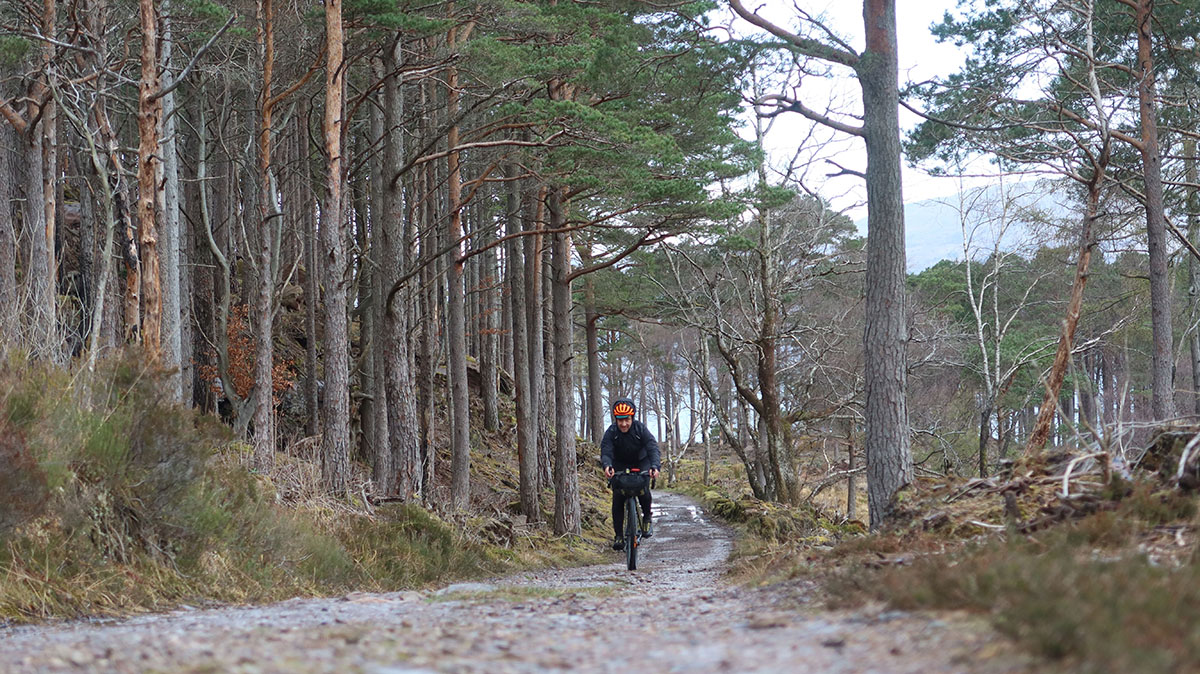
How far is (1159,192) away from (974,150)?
9.48 feet

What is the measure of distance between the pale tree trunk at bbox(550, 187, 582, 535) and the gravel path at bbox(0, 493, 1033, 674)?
1217 centimetres

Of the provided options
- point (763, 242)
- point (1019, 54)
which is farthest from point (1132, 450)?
point (763, 242)

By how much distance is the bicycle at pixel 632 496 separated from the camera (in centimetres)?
1080

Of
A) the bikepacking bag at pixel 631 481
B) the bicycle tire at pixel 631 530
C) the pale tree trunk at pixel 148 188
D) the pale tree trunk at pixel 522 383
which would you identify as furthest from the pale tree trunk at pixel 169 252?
the bicycle tire at pixel 631 530

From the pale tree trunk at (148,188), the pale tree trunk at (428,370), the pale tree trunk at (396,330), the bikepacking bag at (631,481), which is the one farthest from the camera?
the pale tree trunk at (428,370)

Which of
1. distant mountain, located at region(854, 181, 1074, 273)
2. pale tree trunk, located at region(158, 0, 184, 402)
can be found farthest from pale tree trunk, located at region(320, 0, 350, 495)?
distant mountain, located at region(854, 181, 1074, 273)

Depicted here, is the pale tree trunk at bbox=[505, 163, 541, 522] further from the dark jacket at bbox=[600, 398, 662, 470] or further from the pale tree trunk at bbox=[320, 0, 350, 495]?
the dark jacket at bbox=[600, 398, 662, 470]

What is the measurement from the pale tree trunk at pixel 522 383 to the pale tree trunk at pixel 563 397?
530 mm

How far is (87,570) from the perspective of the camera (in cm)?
603

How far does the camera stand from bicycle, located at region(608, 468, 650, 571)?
35.4 feet

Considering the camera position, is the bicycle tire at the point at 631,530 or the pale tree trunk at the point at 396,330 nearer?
the bicycle tire at the point at 631,530

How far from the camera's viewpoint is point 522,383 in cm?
1928

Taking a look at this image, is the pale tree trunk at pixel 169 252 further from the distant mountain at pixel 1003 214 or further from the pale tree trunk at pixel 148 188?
the distant mountain at pixel 1003 214

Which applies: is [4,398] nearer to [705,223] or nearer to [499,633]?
[499,633]
